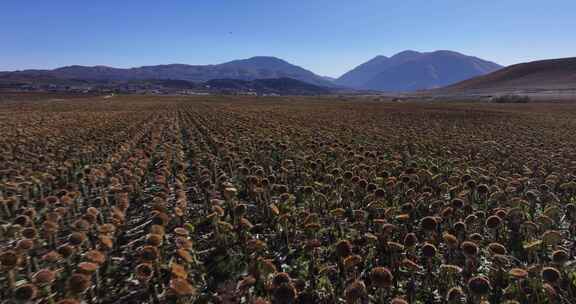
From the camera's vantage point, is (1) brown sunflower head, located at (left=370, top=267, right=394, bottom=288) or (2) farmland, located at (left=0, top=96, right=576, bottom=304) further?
(2) farmland, located at (left=0, top=96, right=576, bottom=304)

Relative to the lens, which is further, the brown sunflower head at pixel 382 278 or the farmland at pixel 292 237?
the farmland at pixel 292 237

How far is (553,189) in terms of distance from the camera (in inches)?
367

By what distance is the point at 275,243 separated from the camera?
6.40 metres

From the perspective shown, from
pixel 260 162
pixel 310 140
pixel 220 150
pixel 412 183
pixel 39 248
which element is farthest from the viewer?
pixel 310 140

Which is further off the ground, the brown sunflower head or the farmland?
the brown sunflower head

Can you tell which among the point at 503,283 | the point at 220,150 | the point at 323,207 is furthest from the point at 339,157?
the point at 503,283

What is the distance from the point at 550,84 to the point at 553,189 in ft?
618

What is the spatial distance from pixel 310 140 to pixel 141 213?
34.6ft

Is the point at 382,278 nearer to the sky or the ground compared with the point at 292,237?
nearer to the sky

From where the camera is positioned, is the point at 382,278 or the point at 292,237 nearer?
the point at 382,278

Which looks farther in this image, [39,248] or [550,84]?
[550,84]

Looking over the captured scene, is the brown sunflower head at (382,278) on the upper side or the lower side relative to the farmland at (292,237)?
upper

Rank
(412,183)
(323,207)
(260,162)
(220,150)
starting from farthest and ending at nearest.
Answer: (220,150) < (260,162) < (412,183) < (323,207)

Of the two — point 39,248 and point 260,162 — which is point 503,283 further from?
point 260,162
